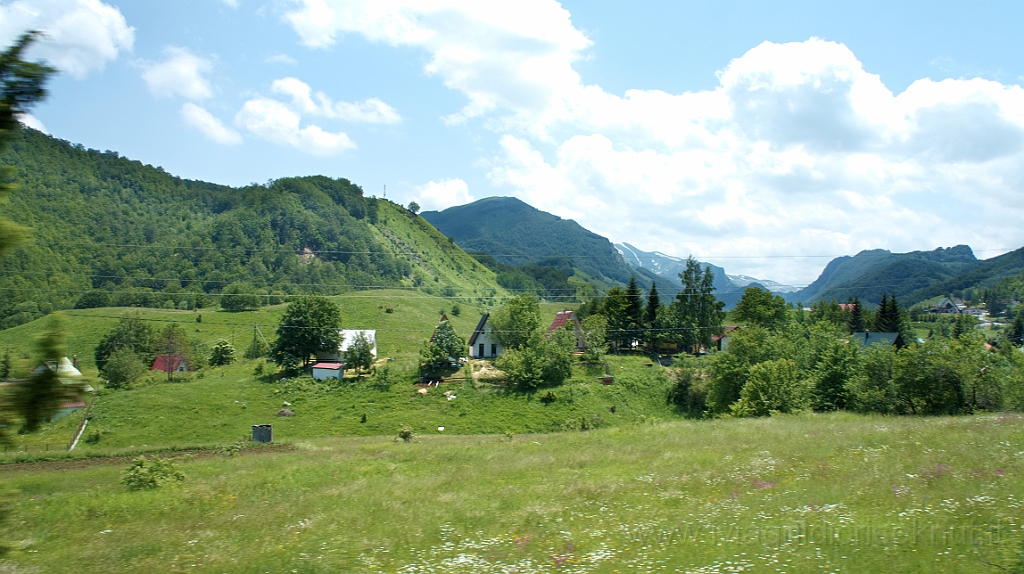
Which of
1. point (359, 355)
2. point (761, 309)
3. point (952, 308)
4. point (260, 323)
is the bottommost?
point (359, 355)

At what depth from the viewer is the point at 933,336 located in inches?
1487

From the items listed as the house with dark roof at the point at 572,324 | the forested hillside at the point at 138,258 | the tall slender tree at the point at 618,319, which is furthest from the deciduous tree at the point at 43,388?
the forested hillside at the point at 138,258

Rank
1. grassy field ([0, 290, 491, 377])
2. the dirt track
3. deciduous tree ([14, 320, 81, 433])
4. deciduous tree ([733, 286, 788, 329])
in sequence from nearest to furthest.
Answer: deciduous tree ([14, 320, 81, 433])
the dirt track
deciduous tree ([733, 286, 788, 329])
grassy field ([0, 290, 491, 377])

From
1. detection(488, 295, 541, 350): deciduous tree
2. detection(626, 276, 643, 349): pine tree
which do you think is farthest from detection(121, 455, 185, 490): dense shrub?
detection(626, 276, 643, 349): pine tree

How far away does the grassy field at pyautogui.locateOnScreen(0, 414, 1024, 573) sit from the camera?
34.4 ft

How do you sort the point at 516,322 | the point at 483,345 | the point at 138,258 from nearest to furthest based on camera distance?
1. the point at 516,322
2. the point at 483,345
3. the point at 138,258

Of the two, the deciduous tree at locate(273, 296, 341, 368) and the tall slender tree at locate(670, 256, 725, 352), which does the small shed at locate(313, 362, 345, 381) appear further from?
the tall slender tree at locate(670, 256, 725, 352)

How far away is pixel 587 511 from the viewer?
1469cm

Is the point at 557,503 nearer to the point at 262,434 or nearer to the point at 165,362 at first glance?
the point at 262,434

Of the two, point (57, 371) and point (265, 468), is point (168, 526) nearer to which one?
point (265, 468)

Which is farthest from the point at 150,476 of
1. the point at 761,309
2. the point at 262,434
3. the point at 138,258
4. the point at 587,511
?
the point at 138,258

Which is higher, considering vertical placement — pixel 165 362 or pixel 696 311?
pixel 696 311

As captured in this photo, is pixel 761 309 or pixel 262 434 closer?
pixel 262 434

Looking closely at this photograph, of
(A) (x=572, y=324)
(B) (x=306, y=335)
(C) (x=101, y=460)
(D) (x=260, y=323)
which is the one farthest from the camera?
(D) (x=260, y=323)
